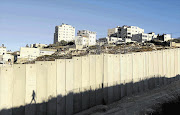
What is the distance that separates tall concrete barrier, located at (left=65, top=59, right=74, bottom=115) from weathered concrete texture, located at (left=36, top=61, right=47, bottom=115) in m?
1.49

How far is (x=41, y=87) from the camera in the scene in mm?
9320

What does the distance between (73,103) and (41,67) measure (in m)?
3.33

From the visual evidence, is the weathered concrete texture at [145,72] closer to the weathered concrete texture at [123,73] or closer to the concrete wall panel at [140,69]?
the concrete wall panel at [140,69]

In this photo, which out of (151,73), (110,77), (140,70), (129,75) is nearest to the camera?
(110,77)

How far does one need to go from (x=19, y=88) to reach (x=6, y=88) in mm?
661

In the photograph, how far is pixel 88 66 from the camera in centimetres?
1124

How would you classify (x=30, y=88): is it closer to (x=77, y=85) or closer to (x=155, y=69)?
(x=77, y=85)

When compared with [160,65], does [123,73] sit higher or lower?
lower

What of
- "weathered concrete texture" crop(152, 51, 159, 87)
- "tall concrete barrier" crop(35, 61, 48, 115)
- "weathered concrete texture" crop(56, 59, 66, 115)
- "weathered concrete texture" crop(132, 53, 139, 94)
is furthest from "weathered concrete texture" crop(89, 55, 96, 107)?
"weathered concrete texture" crop(152, 51, 159, 87)

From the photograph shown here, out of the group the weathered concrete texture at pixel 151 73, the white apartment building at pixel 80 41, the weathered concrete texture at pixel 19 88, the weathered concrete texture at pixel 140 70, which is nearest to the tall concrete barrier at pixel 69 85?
the weathered concrete texture at pixel 19 88

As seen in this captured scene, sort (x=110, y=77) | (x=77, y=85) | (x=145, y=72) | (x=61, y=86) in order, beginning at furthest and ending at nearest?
(x=145, y=72) < (x=110, y=77) < (x=77, y=85) < (x=61, y=86)

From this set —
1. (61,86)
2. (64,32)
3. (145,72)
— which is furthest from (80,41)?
(64,32)

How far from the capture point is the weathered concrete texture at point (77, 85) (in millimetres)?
10539

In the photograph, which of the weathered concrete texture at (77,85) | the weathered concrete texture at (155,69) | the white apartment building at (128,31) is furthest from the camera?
the white apartment building at (128,31)
